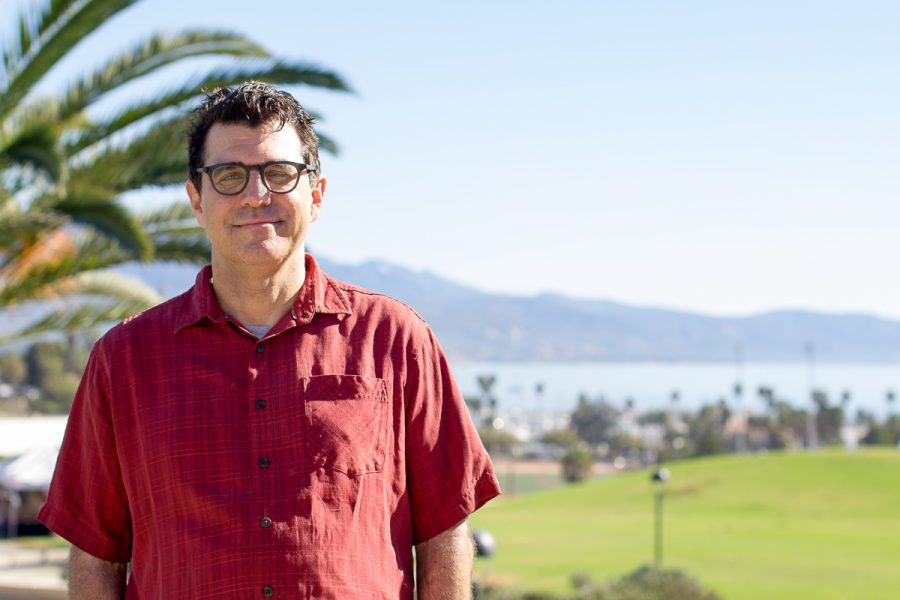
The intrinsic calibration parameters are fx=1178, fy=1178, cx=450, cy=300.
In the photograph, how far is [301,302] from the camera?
8.73ft

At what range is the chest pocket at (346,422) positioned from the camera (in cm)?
253

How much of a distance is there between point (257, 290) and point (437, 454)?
551mm

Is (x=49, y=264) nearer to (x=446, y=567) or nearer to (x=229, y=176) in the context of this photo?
(x=229, y=176)

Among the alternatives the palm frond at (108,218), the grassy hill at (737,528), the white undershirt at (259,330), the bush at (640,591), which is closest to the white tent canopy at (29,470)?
the bush at (640,591)

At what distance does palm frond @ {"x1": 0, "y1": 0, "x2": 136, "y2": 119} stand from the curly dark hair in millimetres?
5010

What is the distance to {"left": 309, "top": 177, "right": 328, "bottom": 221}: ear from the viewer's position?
2741mm

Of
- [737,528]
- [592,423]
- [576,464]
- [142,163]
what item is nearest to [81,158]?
[142,163]

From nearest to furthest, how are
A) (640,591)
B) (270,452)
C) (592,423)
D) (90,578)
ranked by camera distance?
(270,452)
(90,578)
(640,591)
(592,423)

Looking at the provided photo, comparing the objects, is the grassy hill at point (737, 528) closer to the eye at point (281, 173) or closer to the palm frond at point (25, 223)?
the palm frond at point (25, 223)

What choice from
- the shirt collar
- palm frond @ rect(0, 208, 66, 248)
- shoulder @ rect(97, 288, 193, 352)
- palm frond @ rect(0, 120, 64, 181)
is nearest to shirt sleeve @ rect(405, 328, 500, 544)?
the shirt collar

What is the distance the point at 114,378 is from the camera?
2.64m

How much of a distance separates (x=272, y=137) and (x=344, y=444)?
2.28 feet

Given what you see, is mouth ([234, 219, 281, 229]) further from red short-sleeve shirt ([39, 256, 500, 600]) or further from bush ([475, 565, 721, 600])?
bush ([475, 565, 721, 600])

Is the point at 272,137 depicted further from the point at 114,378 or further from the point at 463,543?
the point at 463,543
